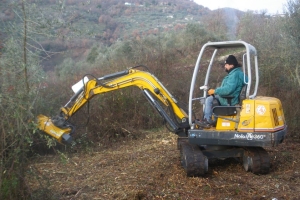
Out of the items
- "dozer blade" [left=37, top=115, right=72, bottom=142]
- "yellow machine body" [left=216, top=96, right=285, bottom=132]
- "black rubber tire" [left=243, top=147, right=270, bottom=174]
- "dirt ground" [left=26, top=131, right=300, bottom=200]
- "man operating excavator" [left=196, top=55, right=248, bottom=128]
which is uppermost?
"man operating excavator" [left=196, top=55, right=248, bottom=128]

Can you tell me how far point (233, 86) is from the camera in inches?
289

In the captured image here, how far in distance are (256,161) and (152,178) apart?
5.89 feet

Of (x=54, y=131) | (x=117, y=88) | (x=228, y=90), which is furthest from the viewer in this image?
(x=54, y=131)

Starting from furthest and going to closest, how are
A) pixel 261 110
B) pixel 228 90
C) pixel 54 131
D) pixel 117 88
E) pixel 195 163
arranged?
pixel 54 131 → pixel 117 88 → pixel 228 90 → pixel 195 163 → pixel 261 110

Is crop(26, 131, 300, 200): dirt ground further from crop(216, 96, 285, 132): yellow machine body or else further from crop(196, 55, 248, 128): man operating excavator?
crop(196, 55, 248, 128): man operating excavator

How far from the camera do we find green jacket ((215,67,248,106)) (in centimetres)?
733

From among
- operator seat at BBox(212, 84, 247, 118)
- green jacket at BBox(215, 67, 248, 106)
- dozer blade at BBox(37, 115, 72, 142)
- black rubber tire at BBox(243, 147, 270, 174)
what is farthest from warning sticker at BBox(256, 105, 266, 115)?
dozer blade at BBox(37, 115, 72, 142)

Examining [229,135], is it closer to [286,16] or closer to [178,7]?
[286,16]

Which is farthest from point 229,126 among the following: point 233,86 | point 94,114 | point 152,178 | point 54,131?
point 94,114

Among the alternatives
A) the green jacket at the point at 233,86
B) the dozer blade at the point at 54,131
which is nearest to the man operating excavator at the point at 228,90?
the green jacket at the point at 233,86

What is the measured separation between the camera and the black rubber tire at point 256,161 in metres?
7.34

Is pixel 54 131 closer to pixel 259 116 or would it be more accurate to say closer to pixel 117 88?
pixel 117 88

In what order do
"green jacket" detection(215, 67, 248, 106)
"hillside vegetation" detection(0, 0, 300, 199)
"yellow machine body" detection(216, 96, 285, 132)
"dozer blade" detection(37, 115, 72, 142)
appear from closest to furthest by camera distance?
1. "hillside vegetation" detection(0, 0, 300, 199)
2. "yellow machine body" detection(216, 96, 285, 132)
3. "green jacket" detection(215, 67, 248, 106)
4. "dozer blade" detection(37, 115, 72, 142)

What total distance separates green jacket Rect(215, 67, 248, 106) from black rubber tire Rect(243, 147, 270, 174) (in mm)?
931
